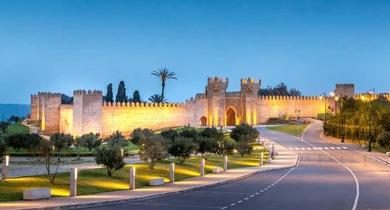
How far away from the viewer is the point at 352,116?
68375 mm

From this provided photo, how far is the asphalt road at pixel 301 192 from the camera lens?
18.1 meters

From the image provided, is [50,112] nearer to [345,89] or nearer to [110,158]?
[345,89]

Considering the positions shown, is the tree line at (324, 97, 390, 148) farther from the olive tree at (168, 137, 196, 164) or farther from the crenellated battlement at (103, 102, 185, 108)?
the olive tree at (168, 137, 196, 164)

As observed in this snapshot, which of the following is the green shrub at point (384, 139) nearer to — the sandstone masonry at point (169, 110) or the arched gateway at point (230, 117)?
the sandstone masonry at point (169, 110)

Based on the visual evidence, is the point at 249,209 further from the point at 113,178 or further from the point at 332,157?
the point at 332,157

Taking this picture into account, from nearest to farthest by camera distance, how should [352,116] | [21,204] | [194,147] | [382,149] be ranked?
[21,204]
[194,147]
[382,149]
[352,116]

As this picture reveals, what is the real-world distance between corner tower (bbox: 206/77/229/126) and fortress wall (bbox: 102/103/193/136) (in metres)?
3.58

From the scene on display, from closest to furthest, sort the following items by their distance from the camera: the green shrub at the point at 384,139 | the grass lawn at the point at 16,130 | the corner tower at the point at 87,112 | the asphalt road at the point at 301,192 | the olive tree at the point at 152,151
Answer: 1. the asphalt road at the point at 301,192
2. the olive tree at the point at 152,151
3. the green shrub at the point at 384,139
4. the grass lawn at the point at 16,130
5. the corner tower at the point at 87,112

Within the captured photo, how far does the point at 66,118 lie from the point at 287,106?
3156 centimetres

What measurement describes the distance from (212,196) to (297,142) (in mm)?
40614

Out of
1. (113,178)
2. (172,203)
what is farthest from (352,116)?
(172,203)

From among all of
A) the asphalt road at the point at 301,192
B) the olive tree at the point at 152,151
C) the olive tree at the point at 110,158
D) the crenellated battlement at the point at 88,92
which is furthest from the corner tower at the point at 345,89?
the olive tree at the point at 110,158

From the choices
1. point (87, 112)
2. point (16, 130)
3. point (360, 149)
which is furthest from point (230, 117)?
point (360, 149)

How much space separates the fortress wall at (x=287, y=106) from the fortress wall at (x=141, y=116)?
1230 centimetres
